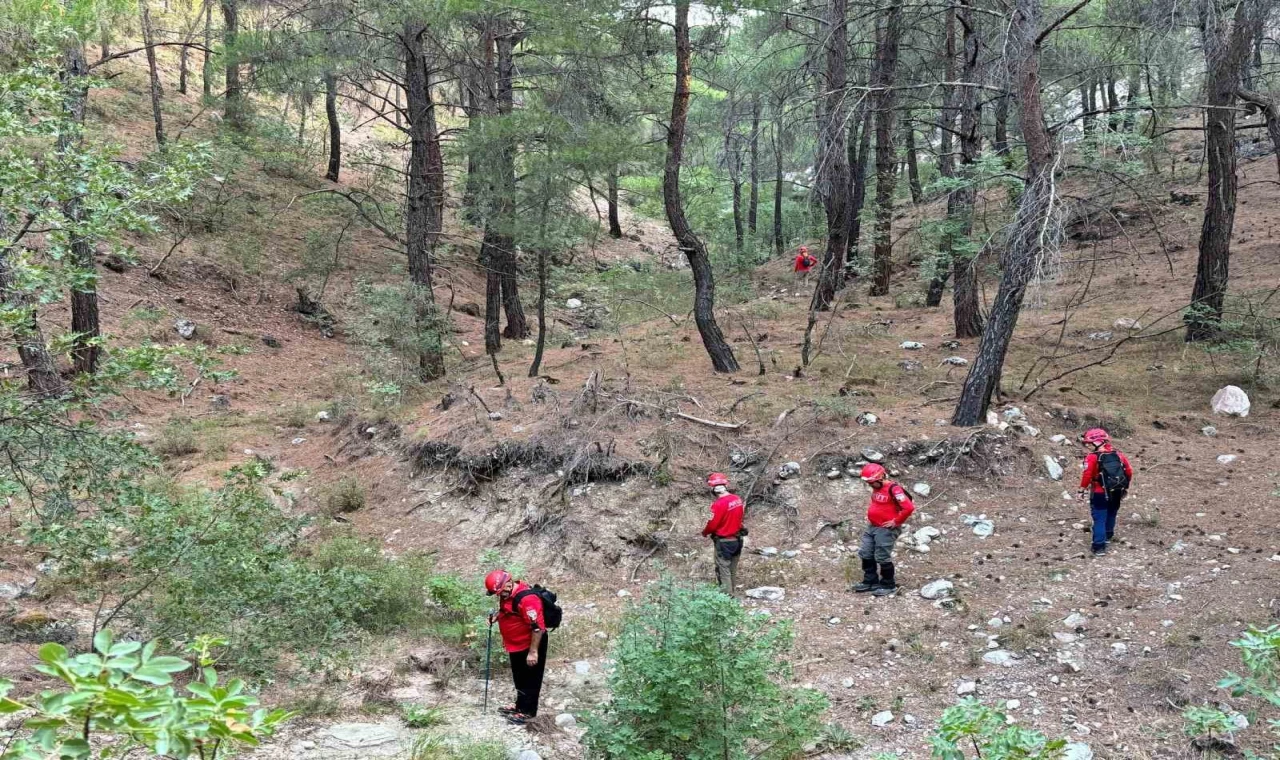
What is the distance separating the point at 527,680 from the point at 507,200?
8.80 meters

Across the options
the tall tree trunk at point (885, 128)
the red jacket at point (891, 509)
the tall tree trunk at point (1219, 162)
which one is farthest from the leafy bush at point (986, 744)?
the tall tree trunk at point (885, 128)

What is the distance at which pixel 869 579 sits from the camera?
8.14m

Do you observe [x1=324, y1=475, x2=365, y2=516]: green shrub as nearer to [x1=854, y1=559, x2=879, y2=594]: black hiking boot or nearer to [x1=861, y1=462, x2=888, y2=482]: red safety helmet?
[x1=854, y1=559, x2=879, y2=594]: black hiking boot

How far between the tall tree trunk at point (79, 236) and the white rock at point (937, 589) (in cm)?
704

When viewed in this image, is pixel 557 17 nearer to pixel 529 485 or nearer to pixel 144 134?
pixel 529 485

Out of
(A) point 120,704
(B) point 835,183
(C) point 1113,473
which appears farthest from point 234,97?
(A) point 120,704

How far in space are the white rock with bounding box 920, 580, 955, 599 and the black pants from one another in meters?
3.77

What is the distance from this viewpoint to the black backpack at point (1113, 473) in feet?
25.3

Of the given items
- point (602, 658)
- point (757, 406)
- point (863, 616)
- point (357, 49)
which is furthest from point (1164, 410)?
point (357, 49)

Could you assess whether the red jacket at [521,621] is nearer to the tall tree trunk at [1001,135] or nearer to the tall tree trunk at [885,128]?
the tall tree trunk at [1001,135]

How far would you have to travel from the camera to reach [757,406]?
36.5 feet

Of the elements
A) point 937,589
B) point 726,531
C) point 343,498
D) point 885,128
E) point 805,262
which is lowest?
point 937,589

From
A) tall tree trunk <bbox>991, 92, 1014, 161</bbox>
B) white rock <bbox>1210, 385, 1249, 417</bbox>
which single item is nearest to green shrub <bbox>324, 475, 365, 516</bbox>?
tall tree trunk <bbox>991, 92, 1014, 161</bbox>

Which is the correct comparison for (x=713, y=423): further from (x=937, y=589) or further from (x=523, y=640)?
(x=523, y=640)
